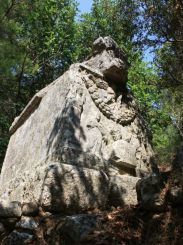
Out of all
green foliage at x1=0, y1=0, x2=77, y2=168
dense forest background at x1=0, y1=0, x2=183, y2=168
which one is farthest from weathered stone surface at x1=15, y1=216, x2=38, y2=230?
green foliage at x1=0, y1=0, x2=77, y2=168

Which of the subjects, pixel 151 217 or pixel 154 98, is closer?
pixel 151 217

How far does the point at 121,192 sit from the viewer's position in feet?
19.4

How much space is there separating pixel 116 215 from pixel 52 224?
82 centimetres

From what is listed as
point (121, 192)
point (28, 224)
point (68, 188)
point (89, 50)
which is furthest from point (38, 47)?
point (28, 224)

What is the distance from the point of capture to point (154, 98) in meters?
22.2

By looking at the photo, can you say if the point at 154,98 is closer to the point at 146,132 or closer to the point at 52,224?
the point at 146,132

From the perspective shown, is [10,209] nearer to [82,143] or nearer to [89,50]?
[82,143]

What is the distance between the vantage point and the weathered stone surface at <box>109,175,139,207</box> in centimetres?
582

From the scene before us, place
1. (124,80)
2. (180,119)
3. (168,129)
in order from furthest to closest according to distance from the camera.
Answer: (168,129)
(180,119)
(124,80)

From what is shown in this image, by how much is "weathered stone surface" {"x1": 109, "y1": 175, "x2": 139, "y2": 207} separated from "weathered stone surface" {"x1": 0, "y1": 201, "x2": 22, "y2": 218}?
1459 millimetres

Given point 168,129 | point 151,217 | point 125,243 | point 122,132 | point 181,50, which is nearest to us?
point 125,243

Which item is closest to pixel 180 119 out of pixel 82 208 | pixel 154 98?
pixel 154 98

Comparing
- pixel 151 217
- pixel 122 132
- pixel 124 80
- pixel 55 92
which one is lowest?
pixel 151 217

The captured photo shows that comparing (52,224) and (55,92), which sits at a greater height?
(55,92)
